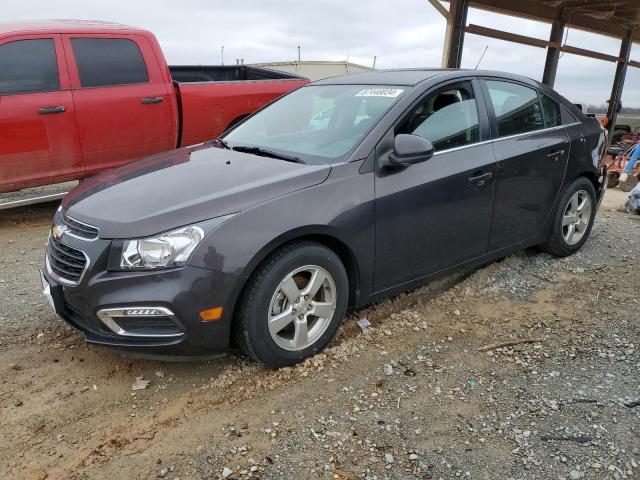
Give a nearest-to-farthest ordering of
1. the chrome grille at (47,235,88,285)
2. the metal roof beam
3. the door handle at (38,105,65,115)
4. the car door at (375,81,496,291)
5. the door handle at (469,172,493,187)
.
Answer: the chrome grille at (47,235,88,285)
the car door at (375,81,496,291)
the door handle at (469,172,493,187)
the door handle at (38,105,65,115)
the metal roof beam

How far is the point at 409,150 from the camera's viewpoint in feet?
10.2

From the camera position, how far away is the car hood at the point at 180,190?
104 inches

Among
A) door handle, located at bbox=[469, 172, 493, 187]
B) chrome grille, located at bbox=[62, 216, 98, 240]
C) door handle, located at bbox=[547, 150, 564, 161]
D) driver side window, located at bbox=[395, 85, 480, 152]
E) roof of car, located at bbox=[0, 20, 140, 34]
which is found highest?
roof of car, located at bbox=[0, 20, 140, 34]

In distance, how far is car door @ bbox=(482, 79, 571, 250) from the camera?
3875mm

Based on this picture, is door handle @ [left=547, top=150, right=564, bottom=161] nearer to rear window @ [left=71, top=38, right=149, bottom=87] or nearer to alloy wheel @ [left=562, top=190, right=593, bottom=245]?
alloy wheel @ [left=562, top=190, right=593, bottom=245]

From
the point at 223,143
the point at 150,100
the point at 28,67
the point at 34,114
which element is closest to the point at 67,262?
the point at 223,143

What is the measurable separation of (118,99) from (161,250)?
13.0 feet

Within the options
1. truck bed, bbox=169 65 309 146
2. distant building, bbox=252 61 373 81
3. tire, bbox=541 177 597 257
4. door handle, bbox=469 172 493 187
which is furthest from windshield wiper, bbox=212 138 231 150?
distant building, bbox=252 61 373 81

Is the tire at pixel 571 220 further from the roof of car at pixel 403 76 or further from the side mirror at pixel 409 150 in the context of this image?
the side mirror at pixel 409 150

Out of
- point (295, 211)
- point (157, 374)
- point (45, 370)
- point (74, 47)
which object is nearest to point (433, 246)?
point (295, 211)

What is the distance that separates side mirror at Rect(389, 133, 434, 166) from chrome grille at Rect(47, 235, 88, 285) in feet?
5.97

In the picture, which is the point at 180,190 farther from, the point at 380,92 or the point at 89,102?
the point at 89,102

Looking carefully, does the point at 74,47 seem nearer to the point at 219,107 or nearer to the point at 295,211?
the point at 219,107

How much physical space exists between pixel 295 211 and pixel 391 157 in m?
0.75
